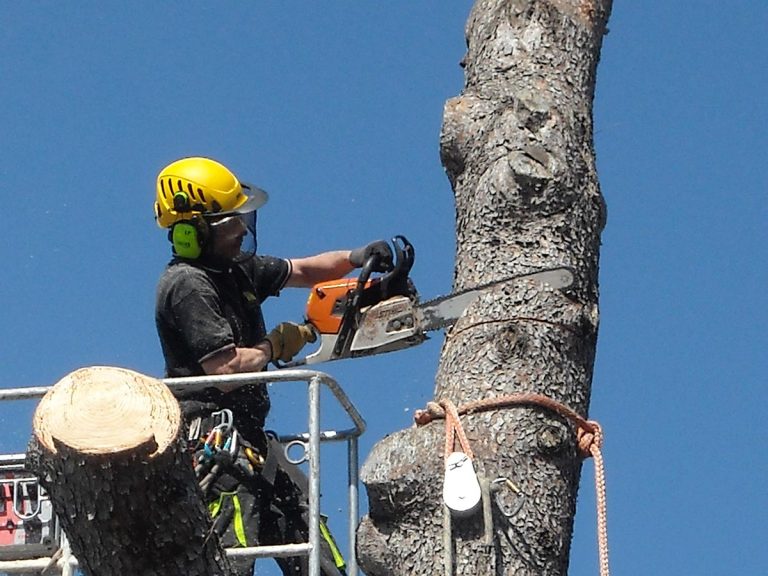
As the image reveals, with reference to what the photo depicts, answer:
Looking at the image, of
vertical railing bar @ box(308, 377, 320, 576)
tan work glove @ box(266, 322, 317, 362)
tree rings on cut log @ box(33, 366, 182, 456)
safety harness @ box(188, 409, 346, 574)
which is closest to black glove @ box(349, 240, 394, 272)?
tan work glove @ box(266, 322, 317, 362)

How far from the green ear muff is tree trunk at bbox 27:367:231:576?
9.26ft

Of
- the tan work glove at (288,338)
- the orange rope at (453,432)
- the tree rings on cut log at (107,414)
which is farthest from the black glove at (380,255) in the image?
the tree rings on cut log at (107,414)

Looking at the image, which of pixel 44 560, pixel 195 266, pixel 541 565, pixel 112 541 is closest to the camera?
pixel 112 541

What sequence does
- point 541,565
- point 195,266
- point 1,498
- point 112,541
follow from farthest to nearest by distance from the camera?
1. point 195,266
2. point 1,498
3. point 541,565
4. point 112,541

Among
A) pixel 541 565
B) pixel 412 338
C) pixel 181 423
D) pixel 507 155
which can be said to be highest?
pixel 507 155

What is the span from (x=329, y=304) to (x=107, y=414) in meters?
2.95

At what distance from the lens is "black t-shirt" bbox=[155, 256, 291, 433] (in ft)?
20.3

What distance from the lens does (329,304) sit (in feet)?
21.4

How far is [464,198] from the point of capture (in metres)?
5.44

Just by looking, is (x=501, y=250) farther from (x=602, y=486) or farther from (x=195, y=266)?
(x=195, y=266)

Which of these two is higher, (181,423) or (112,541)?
(181,423)

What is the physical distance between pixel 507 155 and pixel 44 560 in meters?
1.85

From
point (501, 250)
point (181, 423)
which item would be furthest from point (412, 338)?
point (181, 423)

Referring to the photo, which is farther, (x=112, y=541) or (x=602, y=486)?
(x=602, y=486)
